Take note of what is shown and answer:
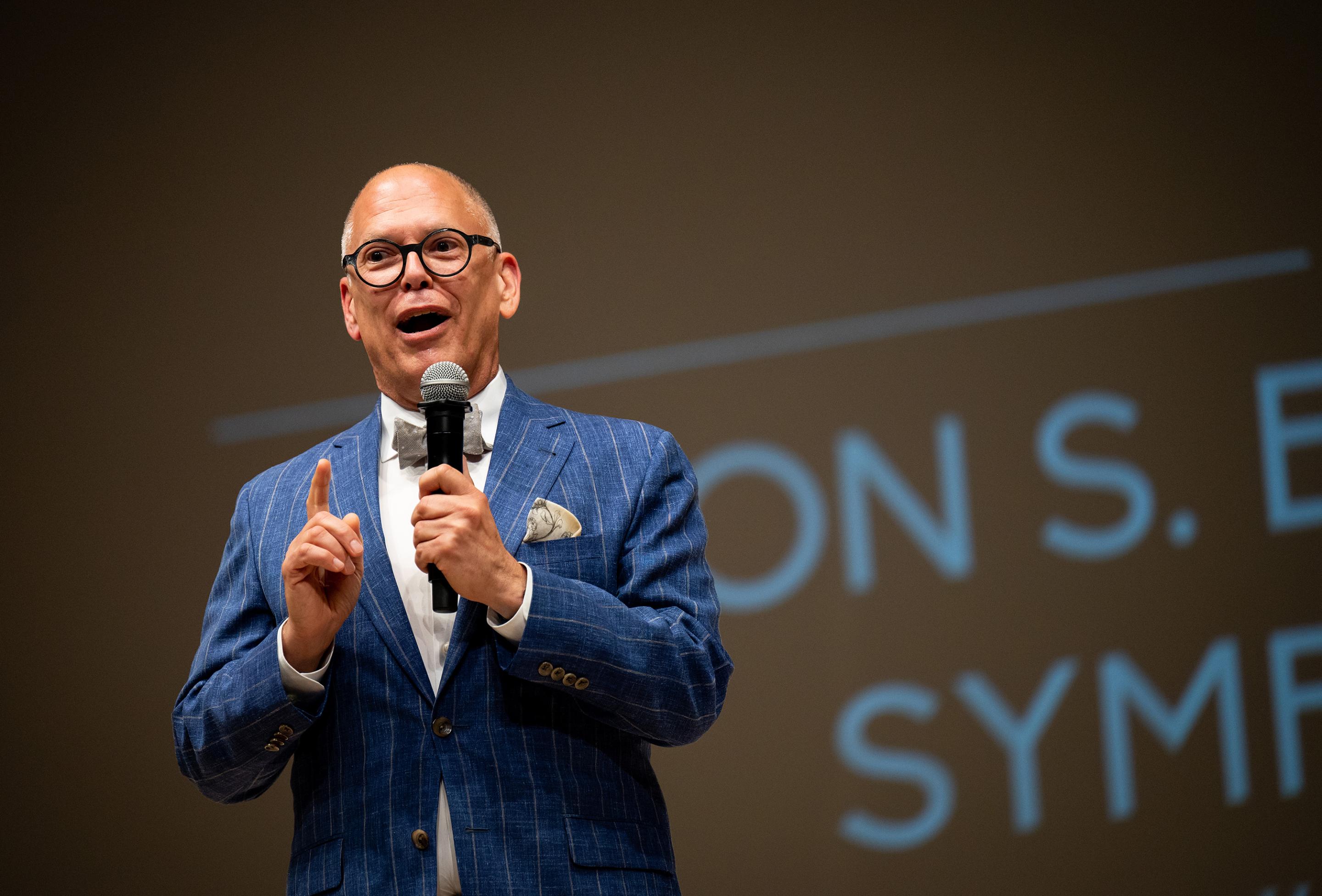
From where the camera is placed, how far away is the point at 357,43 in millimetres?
3287

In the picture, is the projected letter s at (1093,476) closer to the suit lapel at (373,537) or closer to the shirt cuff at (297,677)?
the suit lapel at (373,537)

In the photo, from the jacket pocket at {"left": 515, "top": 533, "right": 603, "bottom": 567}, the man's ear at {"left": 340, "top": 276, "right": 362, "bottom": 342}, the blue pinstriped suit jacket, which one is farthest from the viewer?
the man's ear at {"left": 340, "top": 276, "right": 362, "bottom": 342}

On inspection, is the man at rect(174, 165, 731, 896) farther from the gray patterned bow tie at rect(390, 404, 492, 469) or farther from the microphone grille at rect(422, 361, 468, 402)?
the microphone grille at rect(422, 361, 468, 402)

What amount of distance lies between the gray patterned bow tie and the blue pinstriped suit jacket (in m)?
0.04

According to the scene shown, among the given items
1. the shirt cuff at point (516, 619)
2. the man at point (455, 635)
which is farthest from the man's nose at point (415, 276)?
the shirt cuff at point (516, 619)

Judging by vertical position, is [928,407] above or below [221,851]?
above

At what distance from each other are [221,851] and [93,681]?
556 mm

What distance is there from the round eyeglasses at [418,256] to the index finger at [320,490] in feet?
1.12

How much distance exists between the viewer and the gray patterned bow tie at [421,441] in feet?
5.46

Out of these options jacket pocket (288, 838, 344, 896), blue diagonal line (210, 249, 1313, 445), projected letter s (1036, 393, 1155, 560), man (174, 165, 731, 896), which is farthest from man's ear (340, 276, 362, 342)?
projected letter s (1036, 393, 1155, 560)

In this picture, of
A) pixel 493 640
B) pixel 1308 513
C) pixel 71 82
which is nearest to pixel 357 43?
pixel 71 82

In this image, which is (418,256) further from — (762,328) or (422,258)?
(762,328)

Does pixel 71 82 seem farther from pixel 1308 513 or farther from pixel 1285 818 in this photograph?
pixel 1285 818

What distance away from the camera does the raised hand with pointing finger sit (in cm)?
140
